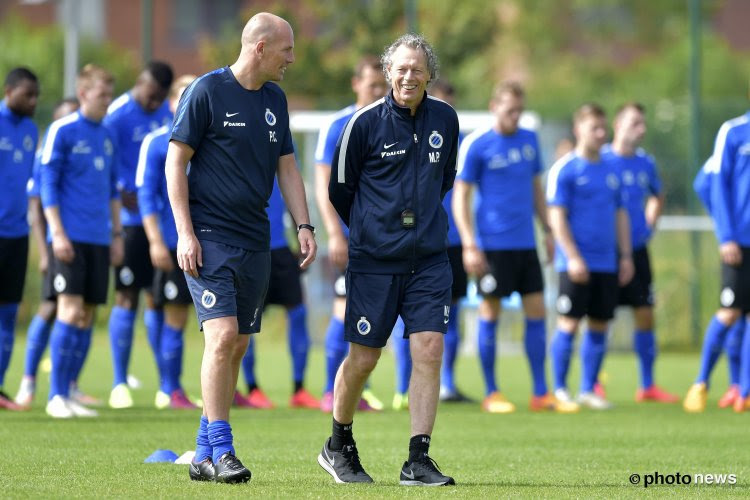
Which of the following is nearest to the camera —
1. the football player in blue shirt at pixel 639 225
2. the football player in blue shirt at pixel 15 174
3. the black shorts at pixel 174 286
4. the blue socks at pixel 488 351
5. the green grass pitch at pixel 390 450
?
the green grass pitch at pixel 390 450

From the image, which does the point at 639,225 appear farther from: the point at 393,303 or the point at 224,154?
the point at 224,154

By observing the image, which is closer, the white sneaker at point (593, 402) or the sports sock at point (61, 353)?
the sports sock at point (61, 353)

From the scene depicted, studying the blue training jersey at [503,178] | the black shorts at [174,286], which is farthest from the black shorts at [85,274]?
the blue training jersey at [503,178]

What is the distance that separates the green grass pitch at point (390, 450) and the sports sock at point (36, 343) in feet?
1.31

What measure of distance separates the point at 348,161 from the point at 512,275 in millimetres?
4927

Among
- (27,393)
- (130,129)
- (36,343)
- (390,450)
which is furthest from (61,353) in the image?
(390,450)

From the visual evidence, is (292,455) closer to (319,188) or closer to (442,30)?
(319,188)

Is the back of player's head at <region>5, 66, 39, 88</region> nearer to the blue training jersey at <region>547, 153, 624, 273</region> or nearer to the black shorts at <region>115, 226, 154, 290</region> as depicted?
the black shorts at <region>115, 226, 154, 290</region>

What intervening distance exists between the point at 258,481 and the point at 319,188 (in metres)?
4.17

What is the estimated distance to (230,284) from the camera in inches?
292

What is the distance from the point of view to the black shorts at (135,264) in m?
12.5

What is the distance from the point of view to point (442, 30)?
29109 mm

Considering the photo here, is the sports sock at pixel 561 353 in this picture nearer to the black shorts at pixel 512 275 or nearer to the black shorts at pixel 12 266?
the black shorts at pixel 512 275

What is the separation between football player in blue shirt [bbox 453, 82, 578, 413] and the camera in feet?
40.3
